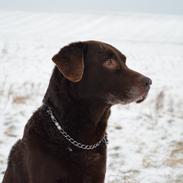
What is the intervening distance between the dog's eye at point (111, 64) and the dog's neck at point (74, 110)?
30 centimetres

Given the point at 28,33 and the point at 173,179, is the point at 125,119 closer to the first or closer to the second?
the point at 173,179

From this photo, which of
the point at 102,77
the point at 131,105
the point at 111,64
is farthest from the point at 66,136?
the point at 131,105

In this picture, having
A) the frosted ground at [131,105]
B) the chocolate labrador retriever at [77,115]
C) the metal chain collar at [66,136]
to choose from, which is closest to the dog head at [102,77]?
the chocolate labrador retriever at [77,115]

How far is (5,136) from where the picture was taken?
644 centimetres

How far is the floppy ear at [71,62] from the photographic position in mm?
3174

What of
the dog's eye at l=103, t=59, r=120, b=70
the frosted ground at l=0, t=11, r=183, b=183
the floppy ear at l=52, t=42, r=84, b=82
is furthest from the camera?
the frosted ground at l=0, t=11, r=183, b=183

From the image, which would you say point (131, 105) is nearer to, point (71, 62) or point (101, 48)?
point (101, 48)

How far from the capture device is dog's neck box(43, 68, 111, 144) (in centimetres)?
330

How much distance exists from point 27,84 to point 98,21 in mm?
22108

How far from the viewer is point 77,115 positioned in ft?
10.9

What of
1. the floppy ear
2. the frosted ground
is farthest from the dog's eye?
the frosted ground

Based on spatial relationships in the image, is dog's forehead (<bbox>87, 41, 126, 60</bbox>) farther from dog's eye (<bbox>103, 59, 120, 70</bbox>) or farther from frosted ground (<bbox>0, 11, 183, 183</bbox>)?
frosted ground (<bbox>0, 11, 183, 183</bbox>)

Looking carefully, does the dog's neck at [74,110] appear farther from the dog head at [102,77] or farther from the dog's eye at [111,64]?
the dog's eye at [111,64]

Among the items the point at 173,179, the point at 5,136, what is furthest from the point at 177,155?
the point at 5,136
